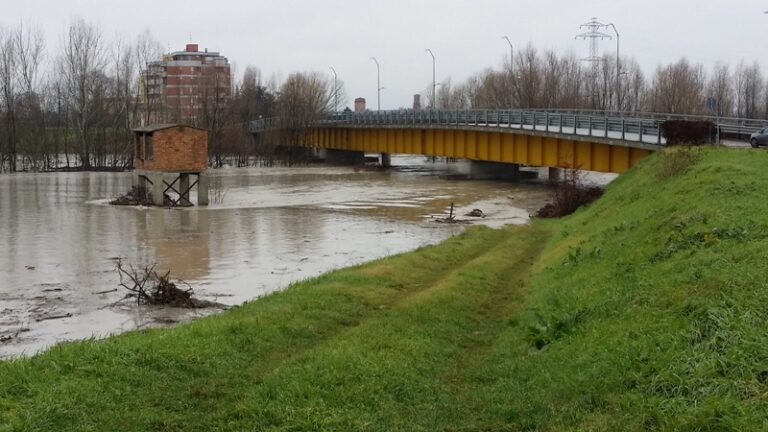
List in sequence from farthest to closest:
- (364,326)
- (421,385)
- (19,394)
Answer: (364,326) → (421,385) → (19,394)

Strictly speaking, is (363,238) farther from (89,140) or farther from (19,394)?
(89,140)

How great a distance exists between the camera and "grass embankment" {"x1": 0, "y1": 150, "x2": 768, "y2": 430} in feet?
25.8

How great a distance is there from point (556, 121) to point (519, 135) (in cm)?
453

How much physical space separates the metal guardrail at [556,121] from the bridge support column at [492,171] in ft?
16.5

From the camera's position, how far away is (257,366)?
35.1 ft

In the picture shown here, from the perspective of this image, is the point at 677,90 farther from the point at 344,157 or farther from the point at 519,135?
the point at 519,135

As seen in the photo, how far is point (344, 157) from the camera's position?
100688mm

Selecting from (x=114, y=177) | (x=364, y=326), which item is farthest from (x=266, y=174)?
(x=364, y=326)

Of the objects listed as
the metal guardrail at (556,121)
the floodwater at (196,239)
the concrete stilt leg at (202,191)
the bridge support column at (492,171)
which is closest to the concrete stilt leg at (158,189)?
the floodwater at (196,239)

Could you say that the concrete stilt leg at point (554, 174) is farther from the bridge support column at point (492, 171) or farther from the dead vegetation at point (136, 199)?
the dead vegetation at point (136, 199)

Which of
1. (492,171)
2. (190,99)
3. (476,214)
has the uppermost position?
(190,99)

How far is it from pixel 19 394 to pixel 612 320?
7217mm

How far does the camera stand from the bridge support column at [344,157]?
100188mm

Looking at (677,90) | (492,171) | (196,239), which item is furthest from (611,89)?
(196,239)
